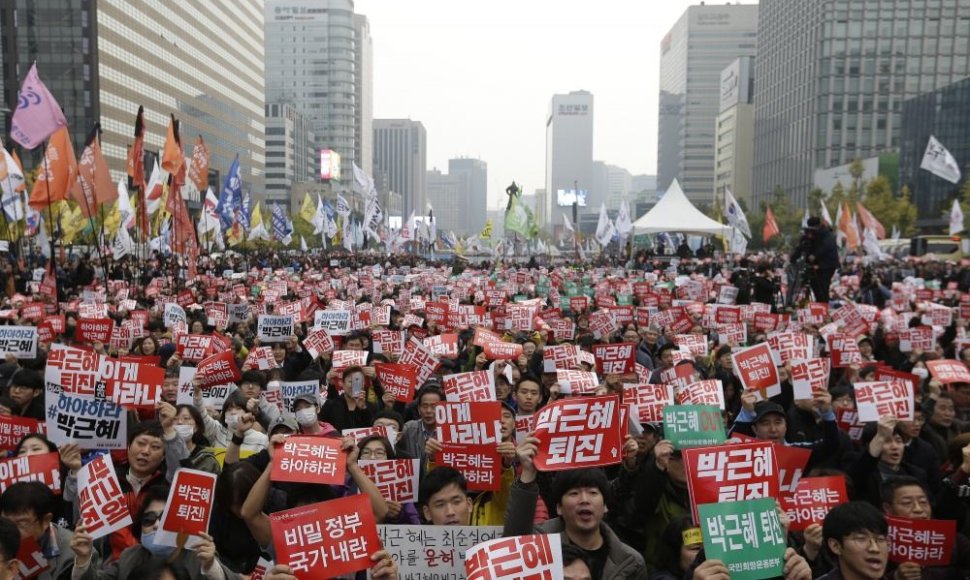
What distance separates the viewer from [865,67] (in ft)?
313

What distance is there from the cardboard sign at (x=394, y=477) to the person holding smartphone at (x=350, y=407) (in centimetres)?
247

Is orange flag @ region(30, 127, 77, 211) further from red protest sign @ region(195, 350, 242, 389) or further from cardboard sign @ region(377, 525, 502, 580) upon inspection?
cardboard sign @ region(377, 525, 502, 580)

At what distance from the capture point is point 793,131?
105 metres

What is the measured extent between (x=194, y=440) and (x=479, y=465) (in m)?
2.32

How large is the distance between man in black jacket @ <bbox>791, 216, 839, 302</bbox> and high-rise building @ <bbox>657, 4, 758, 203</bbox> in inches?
5472

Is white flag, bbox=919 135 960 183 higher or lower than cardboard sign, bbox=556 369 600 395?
higher

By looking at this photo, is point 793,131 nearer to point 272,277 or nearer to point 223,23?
point 223,23

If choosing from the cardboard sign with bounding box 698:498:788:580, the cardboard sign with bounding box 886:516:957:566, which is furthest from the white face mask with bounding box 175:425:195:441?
the cardboard sign with bounding box 886:516:957:566

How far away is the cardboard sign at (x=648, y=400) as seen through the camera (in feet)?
21.5

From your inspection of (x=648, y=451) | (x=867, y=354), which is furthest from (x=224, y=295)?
(x=648, y=451)

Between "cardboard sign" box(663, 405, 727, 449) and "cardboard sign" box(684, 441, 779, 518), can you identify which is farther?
"cardboard sign" box(663, 405, 727, 449)

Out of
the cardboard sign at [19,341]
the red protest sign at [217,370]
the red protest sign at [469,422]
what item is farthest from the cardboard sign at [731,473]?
the cardboard sign at [19,341]

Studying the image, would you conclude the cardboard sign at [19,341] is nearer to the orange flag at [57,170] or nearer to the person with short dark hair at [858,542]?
the orange flag at [57,170]

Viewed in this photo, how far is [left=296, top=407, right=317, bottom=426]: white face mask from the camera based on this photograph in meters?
6.23
